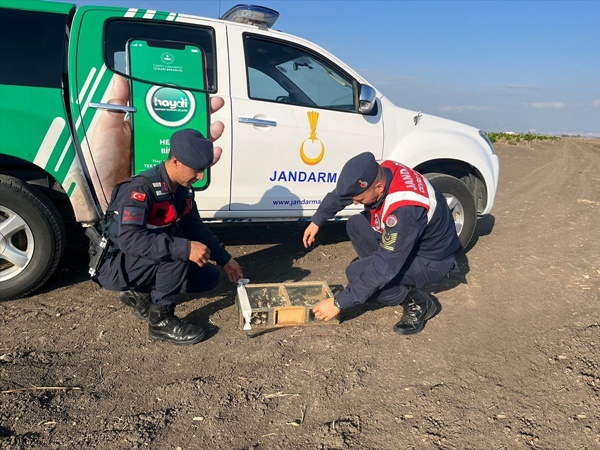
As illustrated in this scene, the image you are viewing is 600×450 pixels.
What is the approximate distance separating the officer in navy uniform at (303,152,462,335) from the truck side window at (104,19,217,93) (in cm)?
151

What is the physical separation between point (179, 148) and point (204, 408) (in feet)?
4.72

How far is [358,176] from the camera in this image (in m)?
2.92

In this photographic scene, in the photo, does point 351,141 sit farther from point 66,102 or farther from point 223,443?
point 223,443

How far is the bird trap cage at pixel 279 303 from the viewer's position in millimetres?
3277

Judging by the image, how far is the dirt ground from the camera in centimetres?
243

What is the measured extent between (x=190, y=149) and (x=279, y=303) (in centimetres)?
128

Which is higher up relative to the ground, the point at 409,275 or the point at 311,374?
the point at 409,275

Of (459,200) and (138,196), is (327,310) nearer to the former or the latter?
(138,196)

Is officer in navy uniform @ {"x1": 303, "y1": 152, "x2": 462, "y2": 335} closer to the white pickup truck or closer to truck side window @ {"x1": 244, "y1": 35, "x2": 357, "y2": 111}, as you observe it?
the white pickup truck

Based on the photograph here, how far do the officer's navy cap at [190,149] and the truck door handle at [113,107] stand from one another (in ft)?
3.07

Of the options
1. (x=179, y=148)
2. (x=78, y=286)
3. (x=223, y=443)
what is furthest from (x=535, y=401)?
(x=78, y=286)

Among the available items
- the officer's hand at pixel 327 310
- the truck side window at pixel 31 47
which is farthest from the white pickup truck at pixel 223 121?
the officer's hand at pixel 327 310

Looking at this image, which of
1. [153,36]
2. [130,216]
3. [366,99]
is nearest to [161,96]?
[153,36]

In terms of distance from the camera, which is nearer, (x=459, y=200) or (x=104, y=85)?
(x=104, y=85)
